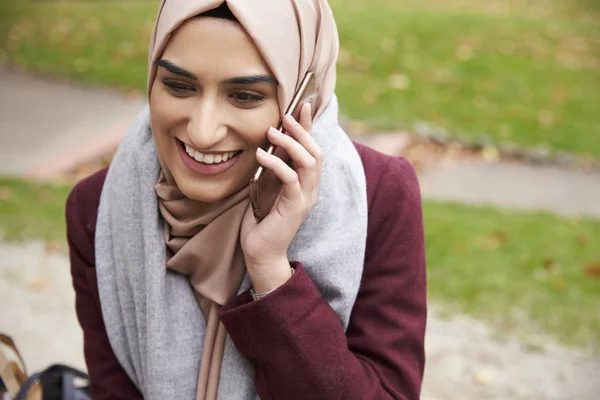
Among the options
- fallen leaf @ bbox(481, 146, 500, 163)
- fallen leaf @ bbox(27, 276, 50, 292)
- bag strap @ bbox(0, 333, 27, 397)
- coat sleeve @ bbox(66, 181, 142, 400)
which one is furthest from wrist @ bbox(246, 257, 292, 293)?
fallen leaf @ bbox(481, 146, 500, 163)

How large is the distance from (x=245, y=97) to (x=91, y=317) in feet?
2.87

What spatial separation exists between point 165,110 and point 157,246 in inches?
15.1

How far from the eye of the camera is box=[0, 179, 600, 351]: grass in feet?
13.8

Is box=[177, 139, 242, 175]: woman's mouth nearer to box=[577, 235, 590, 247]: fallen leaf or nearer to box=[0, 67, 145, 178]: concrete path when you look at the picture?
box=[577, 235, 590, 247]: fallen leaf

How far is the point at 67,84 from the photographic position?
27.9 feet

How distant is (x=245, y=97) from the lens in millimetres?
1660

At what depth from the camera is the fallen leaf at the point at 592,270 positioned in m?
4.77

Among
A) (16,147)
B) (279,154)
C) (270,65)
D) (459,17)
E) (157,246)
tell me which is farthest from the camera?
(459,17)

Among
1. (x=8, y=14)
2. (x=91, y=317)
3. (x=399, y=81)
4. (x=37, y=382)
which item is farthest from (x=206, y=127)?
(x=8, y=14)

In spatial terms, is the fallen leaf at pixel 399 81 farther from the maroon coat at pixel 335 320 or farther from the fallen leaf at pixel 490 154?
the maroon coat at pixel 335 320

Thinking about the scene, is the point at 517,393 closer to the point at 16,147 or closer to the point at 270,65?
the point at 270,65

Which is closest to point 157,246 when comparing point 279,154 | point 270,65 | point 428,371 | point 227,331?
point 227,331

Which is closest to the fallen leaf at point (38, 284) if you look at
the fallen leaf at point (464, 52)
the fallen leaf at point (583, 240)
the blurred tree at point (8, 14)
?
the fallen leaf at point (583, 240)

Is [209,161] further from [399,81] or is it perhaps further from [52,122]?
[399,81]
